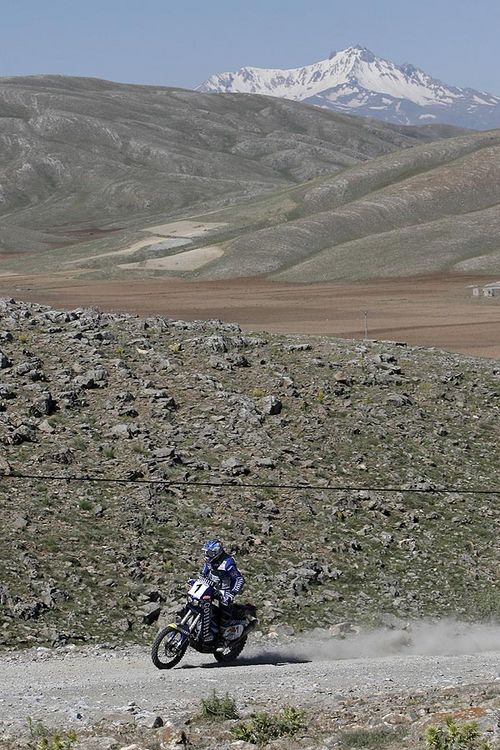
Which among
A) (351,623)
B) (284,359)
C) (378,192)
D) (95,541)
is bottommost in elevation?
(351,623)

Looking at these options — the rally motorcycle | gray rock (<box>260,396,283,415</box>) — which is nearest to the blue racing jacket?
the rally motorcycle

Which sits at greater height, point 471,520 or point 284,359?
point 284,359

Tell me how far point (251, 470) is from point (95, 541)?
16.2 feet

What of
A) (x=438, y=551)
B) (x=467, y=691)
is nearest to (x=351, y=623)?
(x=438, y=551)

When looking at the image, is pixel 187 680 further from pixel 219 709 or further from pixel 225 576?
pixel 219 709

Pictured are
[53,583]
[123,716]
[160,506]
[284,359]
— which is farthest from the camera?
[284,359]

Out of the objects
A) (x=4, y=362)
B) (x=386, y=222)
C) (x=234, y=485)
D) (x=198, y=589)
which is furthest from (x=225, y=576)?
(x=386, y=222)

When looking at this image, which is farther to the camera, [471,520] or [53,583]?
[471,520]

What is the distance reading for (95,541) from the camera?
21.3 meters

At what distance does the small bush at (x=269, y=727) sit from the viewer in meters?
11.9

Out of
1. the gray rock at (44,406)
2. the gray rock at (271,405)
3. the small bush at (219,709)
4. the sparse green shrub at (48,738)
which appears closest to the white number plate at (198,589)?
the small bush at (219,709)

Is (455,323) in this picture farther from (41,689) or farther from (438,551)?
(41,689)

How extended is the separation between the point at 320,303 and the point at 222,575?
74.7 metres

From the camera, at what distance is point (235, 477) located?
2458cm
